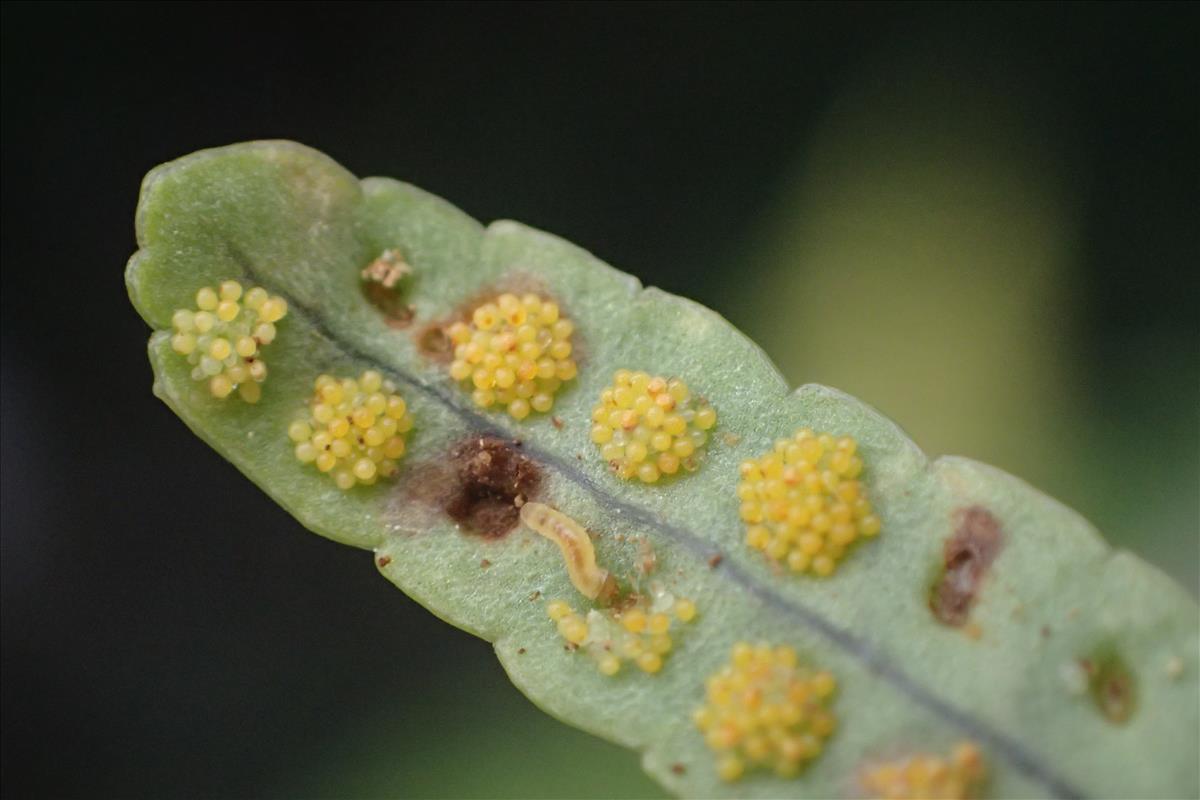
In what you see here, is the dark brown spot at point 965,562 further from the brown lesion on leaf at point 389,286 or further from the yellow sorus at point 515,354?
the brown lesion on leaf at point 389,286

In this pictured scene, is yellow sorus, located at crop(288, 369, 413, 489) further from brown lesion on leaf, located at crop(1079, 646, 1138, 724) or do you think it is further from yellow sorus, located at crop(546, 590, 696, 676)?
brown lesion on leaf, located at crop(1079, 646, 1138, 724)

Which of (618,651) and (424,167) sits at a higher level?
(424,167)

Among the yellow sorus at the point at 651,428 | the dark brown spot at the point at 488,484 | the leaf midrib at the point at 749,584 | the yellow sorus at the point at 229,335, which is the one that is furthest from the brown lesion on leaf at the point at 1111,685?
the yellow sorus at the point at 229,335

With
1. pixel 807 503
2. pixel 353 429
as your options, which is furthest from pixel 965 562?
pixel 353 429

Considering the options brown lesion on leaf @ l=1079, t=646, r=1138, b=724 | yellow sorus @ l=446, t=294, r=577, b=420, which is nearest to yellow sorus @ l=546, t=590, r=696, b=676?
yellow sorus @ l=446, t=294, r=577, b=420

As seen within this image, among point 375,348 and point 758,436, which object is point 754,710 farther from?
point 375,348

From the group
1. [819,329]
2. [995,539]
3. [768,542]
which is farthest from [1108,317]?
[768,542]

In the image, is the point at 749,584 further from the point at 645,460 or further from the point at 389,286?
the point at 389,286
